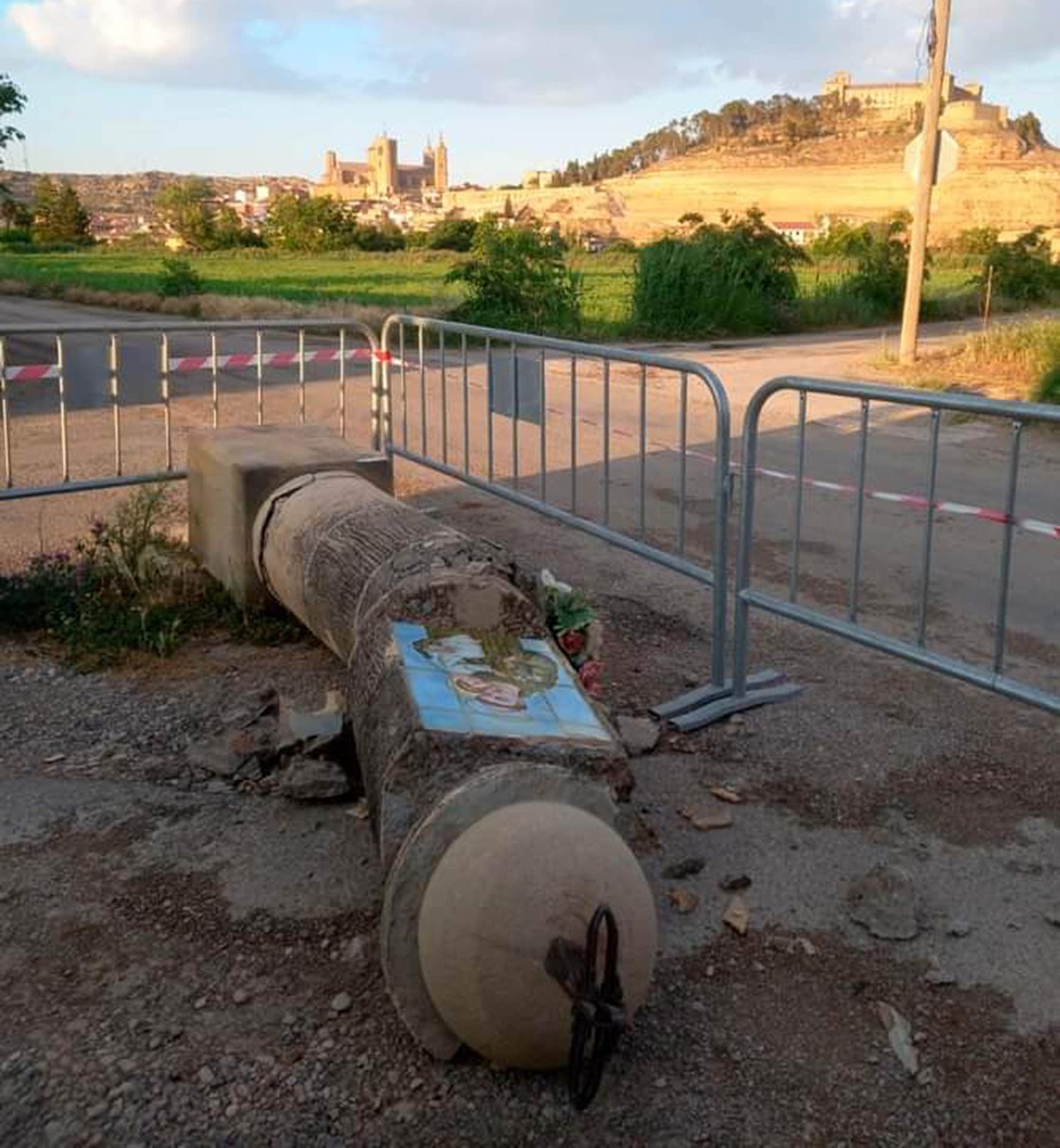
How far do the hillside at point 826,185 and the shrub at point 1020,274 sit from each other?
189 ft

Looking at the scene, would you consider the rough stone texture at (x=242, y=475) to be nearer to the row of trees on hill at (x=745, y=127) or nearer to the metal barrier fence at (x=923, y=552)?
the metal barrier fence at (x=923, y=552)

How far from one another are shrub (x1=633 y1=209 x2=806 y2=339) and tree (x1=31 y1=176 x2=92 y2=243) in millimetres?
65604

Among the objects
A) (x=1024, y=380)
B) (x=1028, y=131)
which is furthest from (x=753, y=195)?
(x=1024, y=380)

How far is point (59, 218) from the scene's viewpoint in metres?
83.4

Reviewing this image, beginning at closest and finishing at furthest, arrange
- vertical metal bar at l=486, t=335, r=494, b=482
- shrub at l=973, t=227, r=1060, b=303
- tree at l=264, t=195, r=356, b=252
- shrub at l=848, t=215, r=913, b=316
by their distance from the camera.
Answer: vertical metal bar at l=486, t=335, r=494, b=482 < shrub at l=848, t=215, r=913, b=316 < shrub at l=973, t=227, r=1060, b=303 < tree at l=264, t=195, r=356, b=252

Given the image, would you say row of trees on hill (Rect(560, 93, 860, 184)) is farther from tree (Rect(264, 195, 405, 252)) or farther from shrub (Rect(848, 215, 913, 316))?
shrub (Rect(848, 215, 913, 316))

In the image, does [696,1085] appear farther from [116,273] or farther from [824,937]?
[116,273]

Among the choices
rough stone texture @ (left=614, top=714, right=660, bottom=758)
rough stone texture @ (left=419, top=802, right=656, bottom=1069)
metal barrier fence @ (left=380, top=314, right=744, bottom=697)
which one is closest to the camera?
rough stone texture @ (left=419, top=802, right=656, bottom=1069)

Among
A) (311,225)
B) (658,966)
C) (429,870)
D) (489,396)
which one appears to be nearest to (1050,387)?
(489,396)

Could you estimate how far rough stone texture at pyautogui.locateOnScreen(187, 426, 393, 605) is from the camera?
6305 millimetres

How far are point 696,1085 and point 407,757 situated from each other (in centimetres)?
110

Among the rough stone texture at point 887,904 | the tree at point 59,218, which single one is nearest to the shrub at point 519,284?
the rough stone texture at point 887,904

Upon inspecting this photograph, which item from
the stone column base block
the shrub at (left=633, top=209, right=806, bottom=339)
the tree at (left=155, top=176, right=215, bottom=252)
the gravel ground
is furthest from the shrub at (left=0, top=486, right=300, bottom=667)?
the tree at (left=155, top=176, right=215, bottom=252)

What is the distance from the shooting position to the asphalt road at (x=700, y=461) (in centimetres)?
711
